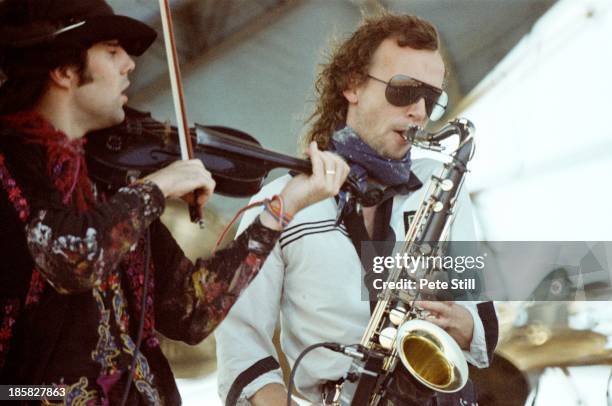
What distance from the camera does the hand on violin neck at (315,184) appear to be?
183 cm

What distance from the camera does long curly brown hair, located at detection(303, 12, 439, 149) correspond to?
2.30 metres

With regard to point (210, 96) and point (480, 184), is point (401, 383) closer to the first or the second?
point (480, 184)

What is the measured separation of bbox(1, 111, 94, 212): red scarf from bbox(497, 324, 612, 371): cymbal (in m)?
1.32

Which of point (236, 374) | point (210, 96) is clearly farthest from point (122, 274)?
point (210, 96)

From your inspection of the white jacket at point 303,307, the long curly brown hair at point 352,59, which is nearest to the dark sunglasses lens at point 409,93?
the long curly brown hair at point 352,59

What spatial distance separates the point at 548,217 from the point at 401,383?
0.73 meters

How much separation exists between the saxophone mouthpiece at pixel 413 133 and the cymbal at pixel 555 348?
66cm

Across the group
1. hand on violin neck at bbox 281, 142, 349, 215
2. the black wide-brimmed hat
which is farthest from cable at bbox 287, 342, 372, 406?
the black wide-brimmed hat

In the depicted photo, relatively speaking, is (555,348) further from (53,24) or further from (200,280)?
(53,24)

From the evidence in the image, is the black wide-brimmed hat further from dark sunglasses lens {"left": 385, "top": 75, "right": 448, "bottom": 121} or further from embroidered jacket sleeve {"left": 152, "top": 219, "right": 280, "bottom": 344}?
dark sunglasses lens {"left": 385, "top": 75, "right": 448, "bottom": 121}

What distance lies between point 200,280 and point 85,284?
30 cm

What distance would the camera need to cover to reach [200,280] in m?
1.83

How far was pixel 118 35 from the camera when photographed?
6.06ft

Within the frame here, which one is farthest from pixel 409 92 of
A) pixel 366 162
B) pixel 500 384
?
pixel 500 384
